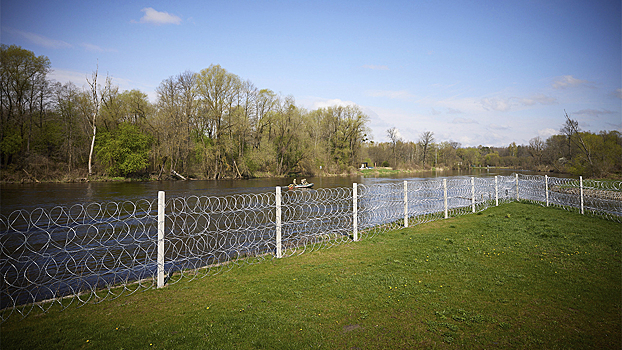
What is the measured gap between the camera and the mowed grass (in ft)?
11.2

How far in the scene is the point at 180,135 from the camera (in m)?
39.6

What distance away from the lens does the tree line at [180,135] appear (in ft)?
103

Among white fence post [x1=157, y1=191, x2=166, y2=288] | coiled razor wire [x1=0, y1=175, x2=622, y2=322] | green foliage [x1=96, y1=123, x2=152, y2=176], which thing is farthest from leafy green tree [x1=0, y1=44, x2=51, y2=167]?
white fence post [x1=157, y1=191, x2=166, y2=288]

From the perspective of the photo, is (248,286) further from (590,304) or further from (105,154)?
(105,154)

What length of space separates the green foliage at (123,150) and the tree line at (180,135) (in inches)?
4.7

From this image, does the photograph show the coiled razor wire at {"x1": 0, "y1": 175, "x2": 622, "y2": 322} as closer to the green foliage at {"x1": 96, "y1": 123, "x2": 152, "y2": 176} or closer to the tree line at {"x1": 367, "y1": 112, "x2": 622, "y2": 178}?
the tree line at {"x1": 367, "y1": 112, "x2": 622, "y2": 178}

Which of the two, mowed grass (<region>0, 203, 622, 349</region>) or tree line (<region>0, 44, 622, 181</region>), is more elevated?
tree line (<region>0, 44, 622, 181</region>)

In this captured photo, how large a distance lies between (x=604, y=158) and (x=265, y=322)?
36.4 m

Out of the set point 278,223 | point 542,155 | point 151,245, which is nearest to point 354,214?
point 278,223

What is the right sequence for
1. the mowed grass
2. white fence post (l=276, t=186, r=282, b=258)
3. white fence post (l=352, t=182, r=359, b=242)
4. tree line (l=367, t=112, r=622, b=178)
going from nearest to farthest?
the mowed grass, white fence post (l=276, t=186, r=282, b=258), white fence post (l=352, t=182, r=359, b=242), tree line (l=367, t=112, r=622, b=178)

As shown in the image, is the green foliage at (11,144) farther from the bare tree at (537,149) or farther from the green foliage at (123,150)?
the bare tree at (537,149)

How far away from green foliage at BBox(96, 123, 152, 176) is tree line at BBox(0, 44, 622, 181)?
0.12 meters

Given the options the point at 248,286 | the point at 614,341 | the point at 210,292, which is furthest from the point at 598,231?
the point at 210,292

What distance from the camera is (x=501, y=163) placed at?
109000 mm
